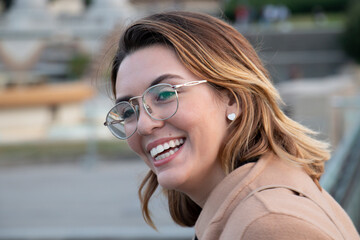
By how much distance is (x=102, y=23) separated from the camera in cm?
3189

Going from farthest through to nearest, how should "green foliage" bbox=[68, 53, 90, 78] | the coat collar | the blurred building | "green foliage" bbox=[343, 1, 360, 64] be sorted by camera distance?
"green foliage" bbox=[343, 1, 360, 64], the blurred building, "green foliage" bbox=[68, 53, 90, 78], the coat collar

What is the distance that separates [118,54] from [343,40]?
32.4 m

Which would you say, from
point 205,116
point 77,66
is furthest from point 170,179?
point 77,66

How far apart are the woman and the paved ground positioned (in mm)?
3632

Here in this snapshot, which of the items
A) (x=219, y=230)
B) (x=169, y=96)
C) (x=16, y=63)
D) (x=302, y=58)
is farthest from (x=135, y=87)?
(x=302, y=58)

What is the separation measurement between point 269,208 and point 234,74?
519mm

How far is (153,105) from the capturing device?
74.6 inches

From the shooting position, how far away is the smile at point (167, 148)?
6.22ft

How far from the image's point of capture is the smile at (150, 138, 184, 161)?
1.90 metres

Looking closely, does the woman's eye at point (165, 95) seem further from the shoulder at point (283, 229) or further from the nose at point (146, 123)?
the shoulder at point (283, 229)

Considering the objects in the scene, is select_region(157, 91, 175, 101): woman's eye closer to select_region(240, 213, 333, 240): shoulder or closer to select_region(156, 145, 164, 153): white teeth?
select_region(156, 145, 164, 153): white teeth

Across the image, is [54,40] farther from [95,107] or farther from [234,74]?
[234,74]

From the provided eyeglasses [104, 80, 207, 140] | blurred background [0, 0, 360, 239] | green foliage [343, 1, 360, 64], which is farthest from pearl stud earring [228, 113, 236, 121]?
green foliage [343, 1, 360, 64]

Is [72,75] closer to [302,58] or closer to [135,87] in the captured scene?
[302,58]
